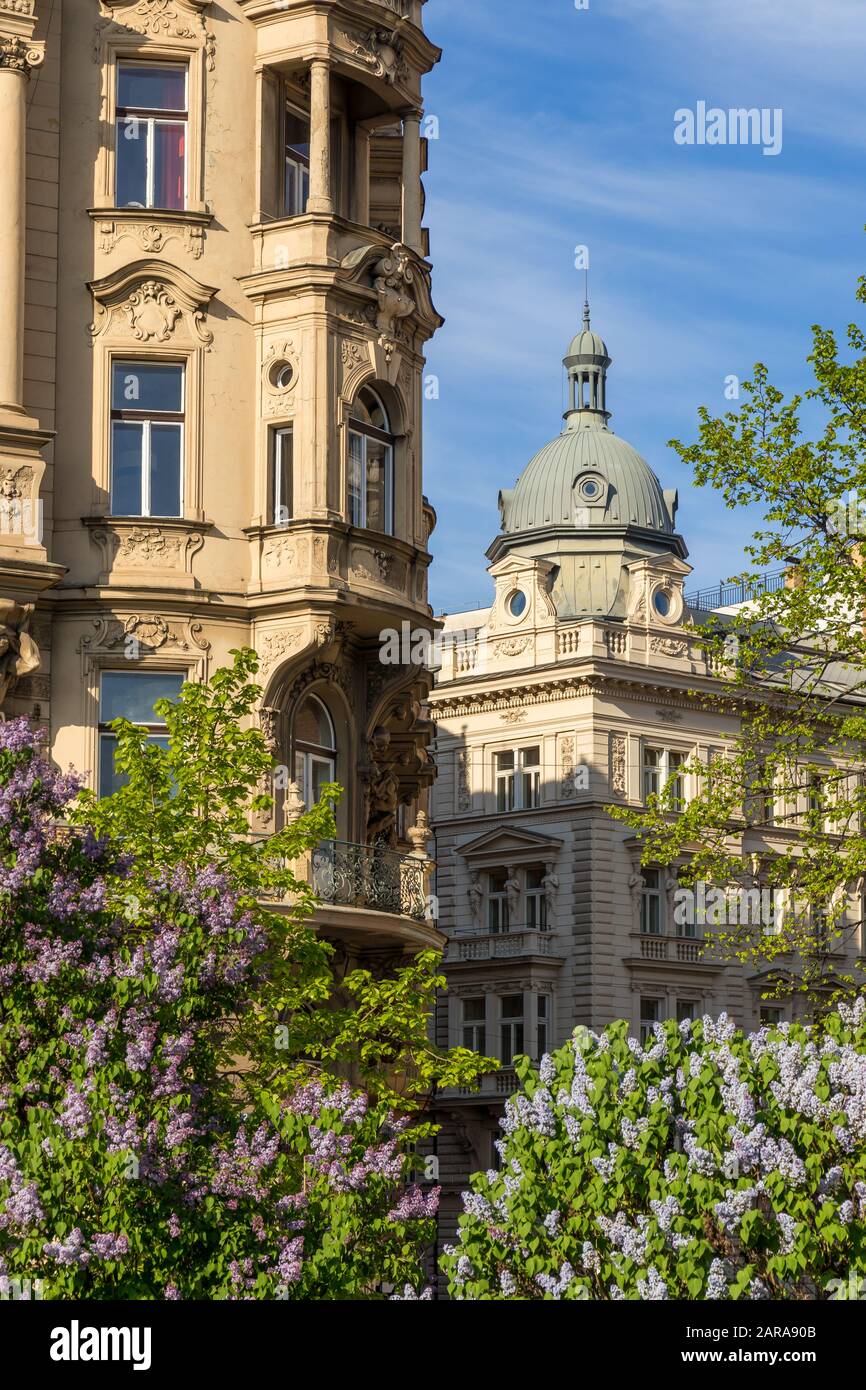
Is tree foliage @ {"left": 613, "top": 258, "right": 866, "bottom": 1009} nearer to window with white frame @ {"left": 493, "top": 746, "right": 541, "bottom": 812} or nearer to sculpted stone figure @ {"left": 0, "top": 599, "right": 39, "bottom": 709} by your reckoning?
sculpted stone figure @ {"left": 0, "top": 599, "right": 39, "bottom": 709}

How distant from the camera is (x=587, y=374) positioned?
9219 centimetres

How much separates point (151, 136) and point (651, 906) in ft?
138

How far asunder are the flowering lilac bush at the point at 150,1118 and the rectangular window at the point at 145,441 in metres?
9.83

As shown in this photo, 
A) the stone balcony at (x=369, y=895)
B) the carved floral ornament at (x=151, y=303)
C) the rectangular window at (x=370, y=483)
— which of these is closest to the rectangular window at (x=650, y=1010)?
the stone balcony at (x=369, y=895)

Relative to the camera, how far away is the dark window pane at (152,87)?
39.1m

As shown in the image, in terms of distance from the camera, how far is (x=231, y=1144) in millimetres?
26266

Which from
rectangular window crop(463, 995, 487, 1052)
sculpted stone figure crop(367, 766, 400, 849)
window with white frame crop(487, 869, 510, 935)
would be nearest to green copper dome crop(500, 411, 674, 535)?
window with white frame crop(487, 869, 510, 935)

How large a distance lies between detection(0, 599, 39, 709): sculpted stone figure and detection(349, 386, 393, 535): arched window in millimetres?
5516

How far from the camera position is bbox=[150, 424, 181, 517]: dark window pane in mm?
38469

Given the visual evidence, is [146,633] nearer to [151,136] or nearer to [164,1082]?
[151,136]

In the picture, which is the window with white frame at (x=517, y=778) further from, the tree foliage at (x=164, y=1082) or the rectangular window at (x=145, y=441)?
the tree foliage at (x=164, y=1082)

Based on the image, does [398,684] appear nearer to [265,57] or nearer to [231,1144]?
[265,57]

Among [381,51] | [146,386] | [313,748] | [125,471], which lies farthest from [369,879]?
[381,51]

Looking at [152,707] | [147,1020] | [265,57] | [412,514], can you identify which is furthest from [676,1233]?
[265,57]
